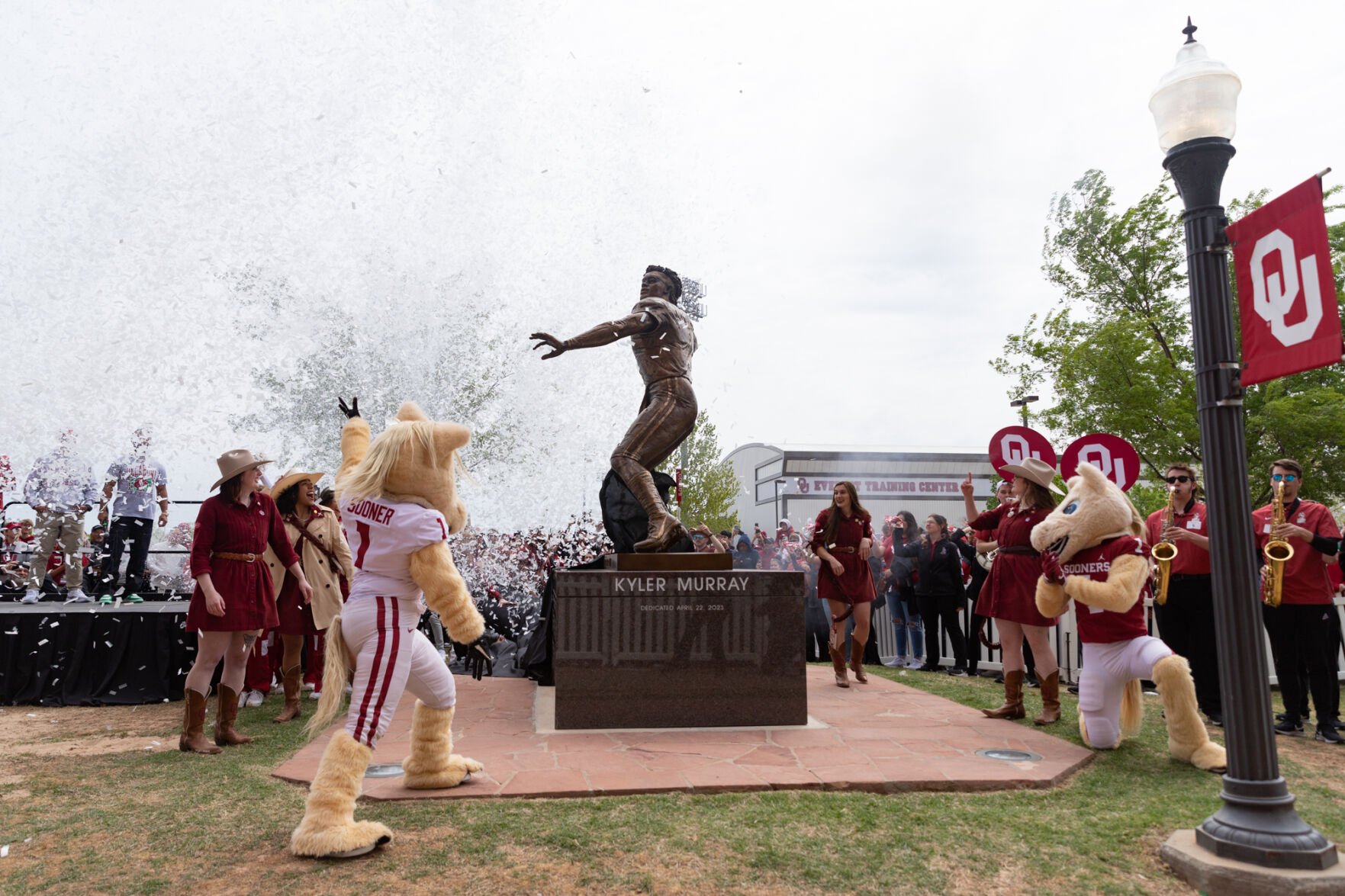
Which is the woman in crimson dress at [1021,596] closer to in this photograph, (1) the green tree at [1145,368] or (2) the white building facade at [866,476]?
(1) the green tree at [1145,368]

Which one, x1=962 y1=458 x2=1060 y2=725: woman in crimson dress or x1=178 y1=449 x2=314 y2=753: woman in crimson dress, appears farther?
x1=962 y1=458 x2=1060 y2=725: woman in crimson dress

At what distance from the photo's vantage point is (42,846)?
3.35 m

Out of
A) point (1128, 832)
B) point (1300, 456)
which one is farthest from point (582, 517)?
point (1300, 456)

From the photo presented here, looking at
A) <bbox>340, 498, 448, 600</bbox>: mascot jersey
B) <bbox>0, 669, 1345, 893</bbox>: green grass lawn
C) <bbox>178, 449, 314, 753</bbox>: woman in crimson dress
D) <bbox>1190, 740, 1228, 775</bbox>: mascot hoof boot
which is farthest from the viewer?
<bbox>178, 449, 314, 753</bbox>: woman in crimson dress

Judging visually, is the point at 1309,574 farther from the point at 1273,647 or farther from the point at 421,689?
the point at 421,689

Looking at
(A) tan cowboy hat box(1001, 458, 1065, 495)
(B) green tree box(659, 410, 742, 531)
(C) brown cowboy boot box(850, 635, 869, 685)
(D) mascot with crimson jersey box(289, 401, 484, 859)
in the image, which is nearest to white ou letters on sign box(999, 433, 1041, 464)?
(A) tan cowboy hat box(1001, 458, 1065, 495)

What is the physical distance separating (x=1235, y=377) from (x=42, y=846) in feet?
16.5

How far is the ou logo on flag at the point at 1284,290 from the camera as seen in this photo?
2.87 m

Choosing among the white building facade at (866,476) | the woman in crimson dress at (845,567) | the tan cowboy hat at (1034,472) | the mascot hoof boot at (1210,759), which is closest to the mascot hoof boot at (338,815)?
the mascot hoof boot at (1210,759)

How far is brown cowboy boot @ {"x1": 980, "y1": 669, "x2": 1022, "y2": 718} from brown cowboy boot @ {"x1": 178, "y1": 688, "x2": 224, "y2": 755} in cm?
518

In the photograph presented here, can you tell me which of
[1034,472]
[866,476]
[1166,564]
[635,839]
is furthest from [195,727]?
[866,476]

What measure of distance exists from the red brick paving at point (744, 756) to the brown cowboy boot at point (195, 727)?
0.66m

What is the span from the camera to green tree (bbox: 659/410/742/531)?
30000mm

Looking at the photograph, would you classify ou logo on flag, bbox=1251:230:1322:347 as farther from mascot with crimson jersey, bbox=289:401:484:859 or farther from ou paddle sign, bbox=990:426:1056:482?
ou paddle sign, bbox=990:426:1056:482
